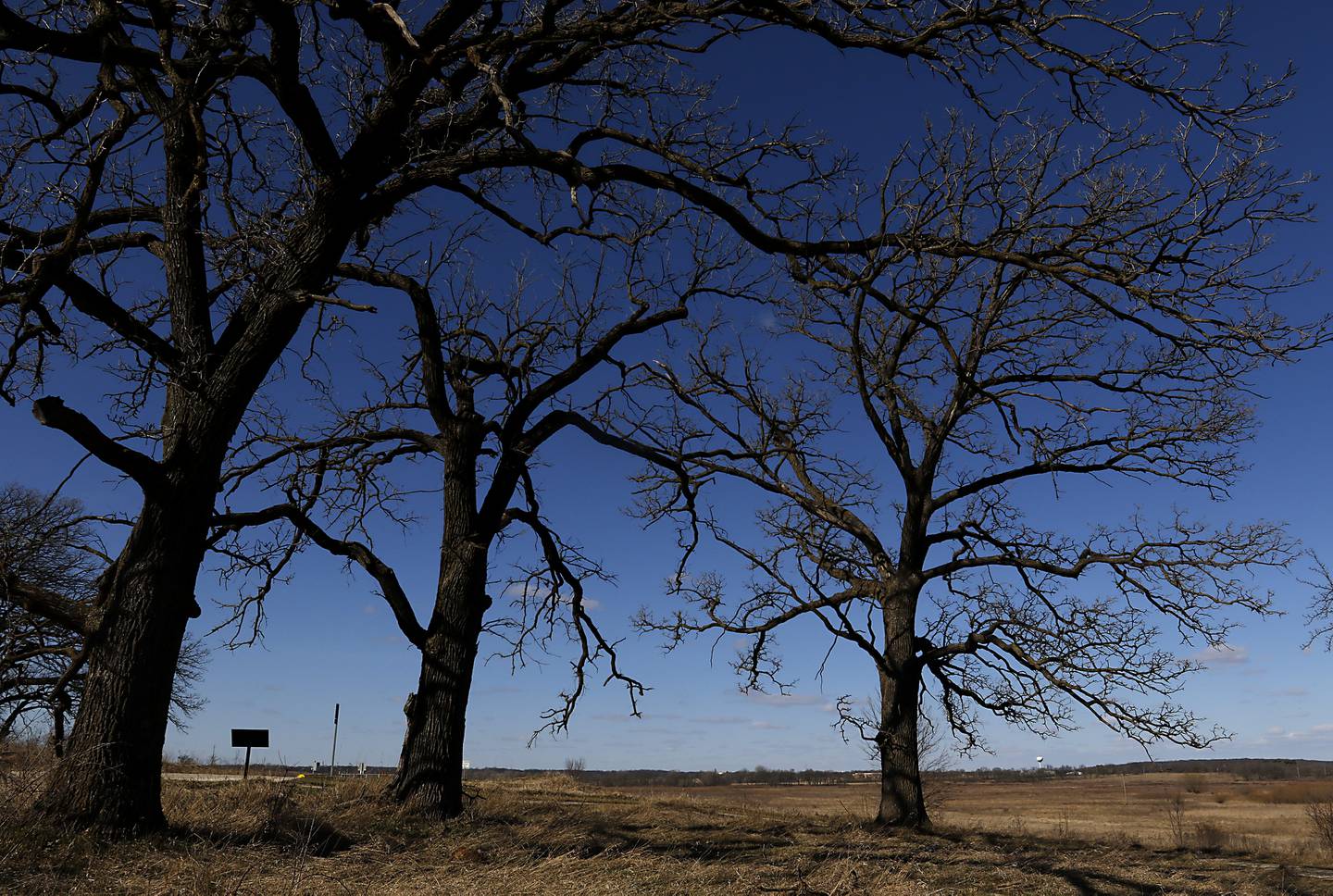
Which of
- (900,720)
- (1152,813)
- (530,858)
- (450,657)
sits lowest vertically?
(1152,813)

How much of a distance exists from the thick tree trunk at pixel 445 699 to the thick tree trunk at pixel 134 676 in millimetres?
3466

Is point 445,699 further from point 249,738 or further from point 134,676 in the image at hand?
point 249,738

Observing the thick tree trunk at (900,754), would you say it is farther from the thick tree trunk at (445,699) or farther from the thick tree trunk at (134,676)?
the thick tree trunk at (134,676)

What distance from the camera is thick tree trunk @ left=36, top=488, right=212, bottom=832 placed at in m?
6.27

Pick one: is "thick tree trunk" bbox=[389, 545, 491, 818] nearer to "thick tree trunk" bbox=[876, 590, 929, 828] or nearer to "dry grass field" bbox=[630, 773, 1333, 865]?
"thick tree trunk" bbox=[876, 590, 929, 828]

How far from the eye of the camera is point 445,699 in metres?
10.2

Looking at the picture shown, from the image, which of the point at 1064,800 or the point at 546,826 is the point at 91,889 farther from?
the point at 1064,800

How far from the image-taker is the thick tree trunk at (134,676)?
6.27 meters

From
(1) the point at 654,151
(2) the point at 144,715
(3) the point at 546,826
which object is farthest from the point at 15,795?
(1) the point at 654,151

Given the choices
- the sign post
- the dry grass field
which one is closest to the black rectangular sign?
the sign post

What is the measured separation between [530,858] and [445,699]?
3684 mm

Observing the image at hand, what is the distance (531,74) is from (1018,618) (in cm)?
1184

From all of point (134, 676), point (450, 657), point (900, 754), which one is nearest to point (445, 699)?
point (450, 657)

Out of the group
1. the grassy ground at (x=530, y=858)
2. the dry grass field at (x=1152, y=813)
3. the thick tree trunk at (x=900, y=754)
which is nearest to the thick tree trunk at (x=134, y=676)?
the grassy ground at (x=530, y=858)
